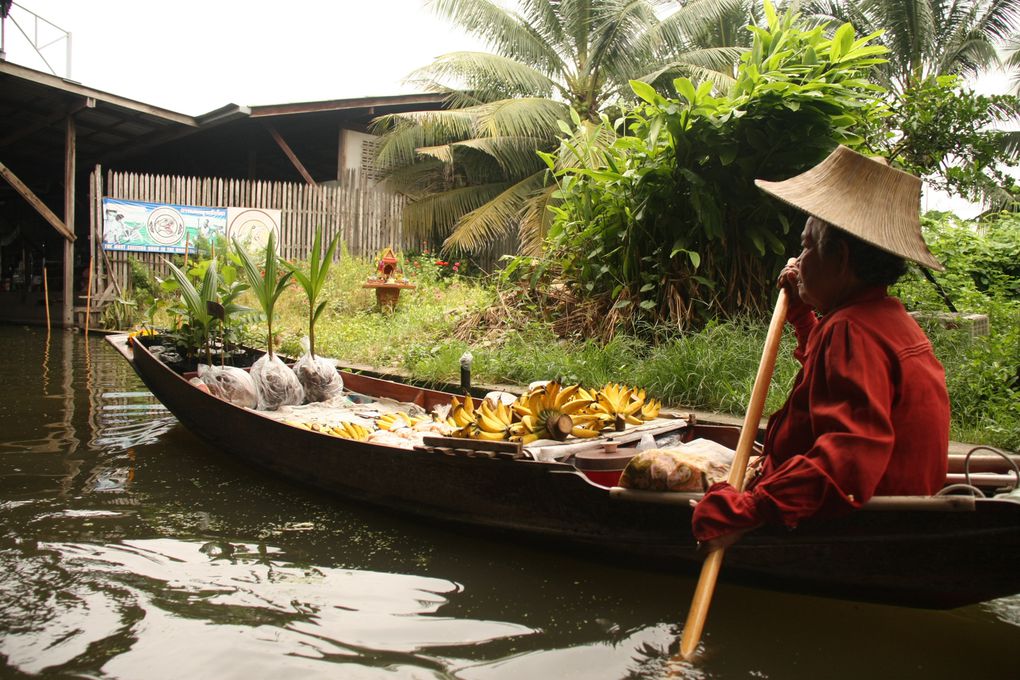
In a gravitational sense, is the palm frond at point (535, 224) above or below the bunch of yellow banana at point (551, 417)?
above

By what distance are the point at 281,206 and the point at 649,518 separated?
12094 mm

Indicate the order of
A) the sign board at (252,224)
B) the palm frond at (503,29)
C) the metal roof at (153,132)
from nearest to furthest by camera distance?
the metal roof at (153,132) → the sign board at (252,224) → the palm frond at (503,29)

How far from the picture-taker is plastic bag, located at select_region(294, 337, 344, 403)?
5.22 m

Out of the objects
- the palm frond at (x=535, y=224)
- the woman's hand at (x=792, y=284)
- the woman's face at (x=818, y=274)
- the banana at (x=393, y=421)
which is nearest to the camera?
the woman's face at (x=818, y=274)

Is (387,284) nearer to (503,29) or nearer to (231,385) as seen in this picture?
(231,385)

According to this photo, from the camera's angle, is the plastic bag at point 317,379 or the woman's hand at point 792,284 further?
the plastic bag at point 317,379

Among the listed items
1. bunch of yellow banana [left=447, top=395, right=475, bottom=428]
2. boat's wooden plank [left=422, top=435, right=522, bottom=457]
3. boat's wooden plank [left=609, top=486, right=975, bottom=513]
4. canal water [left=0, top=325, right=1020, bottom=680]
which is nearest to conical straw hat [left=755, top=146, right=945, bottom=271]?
boat's wooden plank [left=609, top=486, right=975, bottom=513]

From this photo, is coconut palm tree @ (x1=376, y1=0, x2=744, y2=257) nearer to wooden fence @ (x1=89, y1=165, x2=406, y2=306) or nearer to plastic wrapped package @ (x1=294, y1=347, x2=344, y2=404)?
wooden fence @ (x1=89, y1=165, x2=406, y2=306)

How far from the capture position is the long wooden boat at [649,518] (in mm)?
2107

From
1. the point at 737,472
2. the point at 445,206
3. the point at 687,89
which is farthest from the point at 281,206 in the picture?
the point at 737,472

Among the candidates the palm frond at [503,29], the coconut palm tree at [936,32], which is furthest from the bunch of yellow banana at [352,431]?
the coconut palm tree at [936,32]

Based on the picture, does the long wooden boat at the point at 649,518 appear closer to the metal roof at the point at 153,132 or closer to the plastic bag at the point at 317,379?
the plastic bag at the point at 317,379

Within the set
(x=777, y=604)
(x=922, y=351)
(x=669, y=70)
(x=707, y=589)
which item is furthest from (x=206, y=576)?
(x=669, y=70)

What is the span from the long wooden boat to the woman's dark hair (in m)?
0.64
